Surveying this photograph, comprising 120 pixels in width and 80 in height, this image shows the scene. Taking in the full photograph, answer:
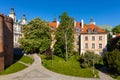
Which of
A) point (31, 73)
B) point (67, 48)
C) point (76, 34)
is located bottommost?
point (31, 73)

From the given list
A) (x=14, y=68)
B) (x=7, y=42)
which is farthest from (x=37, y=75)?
(x=7, y=42)

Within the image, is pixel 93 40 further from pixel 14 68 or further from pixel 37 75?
pixel 37 75

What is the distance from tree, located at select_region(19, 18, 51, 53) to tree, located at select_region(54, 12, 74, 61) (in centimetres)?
330

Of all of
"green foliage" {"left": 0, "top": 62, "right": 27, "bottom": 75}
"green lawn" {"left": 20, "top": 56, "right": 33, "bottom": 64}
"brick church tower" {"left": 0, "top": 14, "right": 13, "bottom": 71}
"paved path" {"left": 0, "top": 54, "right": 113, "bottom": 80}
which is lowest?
"paved path" {"left": 0, "top": 54, "right": 113, "bottom": 80}

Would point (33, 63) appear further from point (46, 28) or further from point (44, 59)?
point (46, 28)

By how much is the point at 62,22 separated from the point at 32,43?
10.7 metres

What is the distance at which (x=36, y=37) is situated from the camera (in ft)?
189

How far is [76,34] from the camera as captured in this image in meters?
67.7

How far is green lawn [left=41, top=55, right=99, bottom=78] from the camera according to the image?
40594 millimetres

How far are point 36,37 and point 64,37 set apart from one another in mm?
8195

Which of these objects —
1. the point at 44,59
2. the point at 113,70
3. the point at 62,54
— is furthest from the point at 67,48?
the point at 113,70

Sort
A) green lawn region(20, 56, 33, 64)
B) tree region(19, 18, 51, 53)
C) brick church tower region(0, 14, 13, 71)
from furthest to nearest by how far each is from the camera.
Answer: tree region(19, 18, 51, 53) < green lawn region(20, 56, 33, 64) < brick church tower region(0, 14, 13, 71)

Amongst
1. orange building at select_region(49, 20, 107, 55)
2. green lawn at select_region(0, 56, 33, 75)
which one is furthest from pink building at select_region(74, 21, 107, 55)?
green lawn at select_region(0, 56, 33, 75)

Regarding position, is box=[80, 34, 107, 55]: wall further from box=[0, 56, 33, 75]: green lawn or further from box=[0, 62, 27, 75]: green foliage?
box=[0, 62, 27, 75]: green foliage
